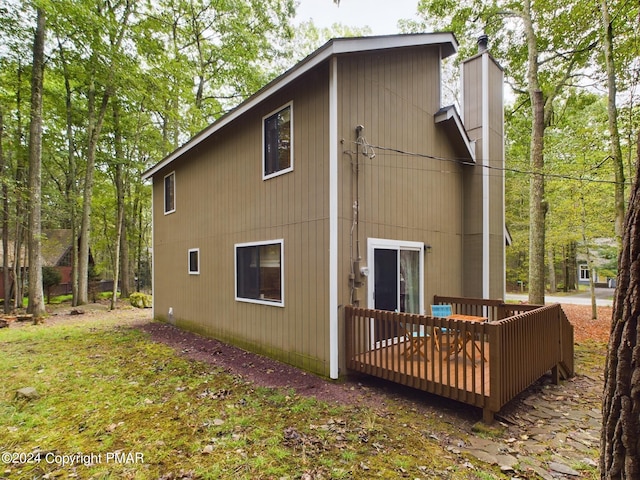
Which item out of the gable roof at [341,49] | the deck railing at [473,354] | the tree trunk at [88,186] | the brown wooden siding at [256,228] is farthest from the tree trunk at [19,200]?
the deck railing at [473,354]

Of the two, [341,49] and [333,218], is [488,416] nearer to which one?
[333,218]

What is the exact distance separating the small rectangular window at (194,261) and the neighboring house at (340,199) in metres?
0.07

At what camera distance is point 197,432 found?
12.1ft

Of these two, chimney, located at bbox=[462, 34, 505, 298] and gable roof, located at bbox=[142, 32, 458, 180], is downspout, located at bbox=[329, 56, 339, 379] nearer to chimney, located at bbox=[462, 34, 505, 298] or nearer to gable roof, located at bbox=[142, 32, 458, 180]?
gable roof, located at bbox=[142, 32, 458, 180]

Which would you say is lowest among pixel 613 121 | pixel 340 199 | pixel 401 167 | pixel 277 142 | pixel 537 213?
pixel 340 199

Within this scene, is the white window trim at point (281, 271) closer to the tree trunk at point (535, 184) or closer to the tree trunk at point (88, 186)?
the tree trunk at point (535, 184)

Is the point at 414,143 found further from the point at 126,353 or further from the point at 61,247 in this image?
the point at 61,247

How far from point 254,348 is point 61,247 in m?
21.0

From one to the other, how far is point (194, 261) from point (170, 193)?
111 inches

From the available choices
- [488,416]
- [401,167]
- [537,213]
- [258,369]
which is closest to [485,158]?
[537,213]

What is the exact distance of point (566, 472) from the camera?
299 cm

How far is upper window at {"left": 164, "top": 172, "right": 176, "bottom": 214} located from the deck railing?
753 centimetres

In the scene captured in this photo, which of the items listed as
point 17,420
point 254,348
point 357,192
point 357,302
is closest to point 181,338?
point 254,348

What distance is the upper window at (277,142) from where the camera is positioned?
6.16 metres
